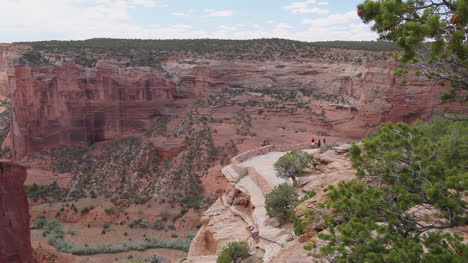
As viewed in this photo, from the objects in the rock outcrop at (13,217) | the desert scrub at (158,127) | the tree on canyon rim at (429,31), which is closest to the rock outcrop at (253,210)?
the rock outcrop at (13,217)

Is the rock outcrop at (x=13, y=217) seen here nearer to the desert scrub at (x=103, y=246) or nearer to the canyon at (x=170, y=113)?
the desert scrub at (x=103, y=246)

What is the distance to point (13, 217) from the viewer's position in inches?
539

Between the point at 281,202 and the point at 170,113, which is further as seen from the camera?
the point at 170,113

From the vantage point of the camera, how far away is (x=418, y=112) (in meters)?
28.1

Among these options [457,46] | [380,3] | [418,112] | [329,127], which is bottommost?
[329,127]

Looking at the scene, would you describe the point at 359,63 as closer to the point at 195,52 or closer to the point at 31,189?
the point at 195,52

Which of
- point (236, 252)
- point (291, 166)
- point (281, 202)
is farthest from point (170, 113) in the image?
point (236, 252)

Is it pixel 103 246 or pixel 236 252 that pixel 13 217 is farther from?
pixel 103 246

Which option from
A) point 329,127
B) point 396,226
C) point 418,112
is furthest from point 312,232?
point 329,127

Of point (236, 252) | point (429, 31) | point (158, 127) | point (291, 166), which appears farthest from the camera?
point (158, 127)

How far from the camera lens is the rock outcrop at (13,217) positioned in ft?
43.4

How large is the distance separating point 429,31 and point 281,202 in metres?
10.6

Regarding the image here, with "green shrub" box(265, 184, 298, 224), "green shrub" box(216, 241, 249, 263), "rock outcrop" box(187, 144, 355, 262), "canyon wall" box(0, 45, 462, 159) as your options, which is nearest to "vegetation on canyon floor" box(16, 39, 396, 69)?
"canyon wall" box(0, 45, 462, 159)

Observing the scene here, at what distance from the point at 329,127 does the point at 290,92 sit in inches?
321
